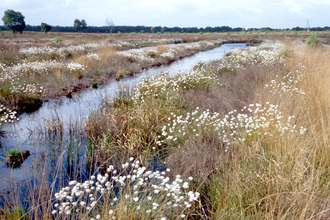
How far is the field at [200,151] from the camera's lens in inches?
89.9

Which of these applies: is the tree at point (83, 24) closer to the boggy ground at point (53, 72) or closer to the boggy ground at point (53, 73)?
the boggy ground at point (53, 72)

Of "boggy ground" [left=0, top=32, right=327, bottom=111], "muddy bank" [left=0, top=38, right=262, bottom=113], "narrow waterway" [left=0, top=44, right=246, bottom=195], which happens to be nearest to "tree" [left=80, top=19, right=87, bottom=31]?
"boggy ground" [left=0, top=32, right=327, bottom=111]

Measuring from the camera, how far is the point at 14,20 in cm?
5619

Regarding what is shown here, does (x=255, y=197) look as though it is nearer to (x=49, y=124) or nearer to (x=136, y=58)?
(x=49, y=124)

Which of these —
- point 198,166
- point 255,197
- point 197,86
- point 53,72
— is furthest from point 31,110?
point 255,197

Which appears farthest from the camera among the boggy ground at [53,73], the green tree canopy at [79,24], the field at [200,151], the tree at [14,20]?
the green tree canopy at [79,24]

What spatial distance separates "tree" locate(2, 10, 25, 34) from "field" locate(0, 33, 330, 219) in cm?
5639

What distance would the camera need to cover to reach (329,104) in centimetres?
378

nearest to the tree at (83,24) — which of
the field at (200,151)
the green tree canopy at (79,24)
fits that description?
the green tree canopy at (79,24)

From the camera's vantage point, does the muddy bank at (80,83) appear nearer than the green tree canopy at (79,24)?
Yes

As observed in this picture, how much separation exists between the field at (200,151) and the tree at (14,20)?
56.4 metres

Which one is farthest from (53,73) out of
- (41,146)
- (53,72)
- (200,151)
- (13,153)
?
(200,151)

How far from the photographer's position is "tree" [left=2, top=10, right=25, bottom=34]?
55.8 metres

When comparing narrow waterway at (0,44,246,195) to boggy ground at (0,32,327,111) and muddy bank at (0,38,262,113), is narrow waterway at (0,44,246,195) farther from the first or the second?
boggy ground at (0,32,327,111)
